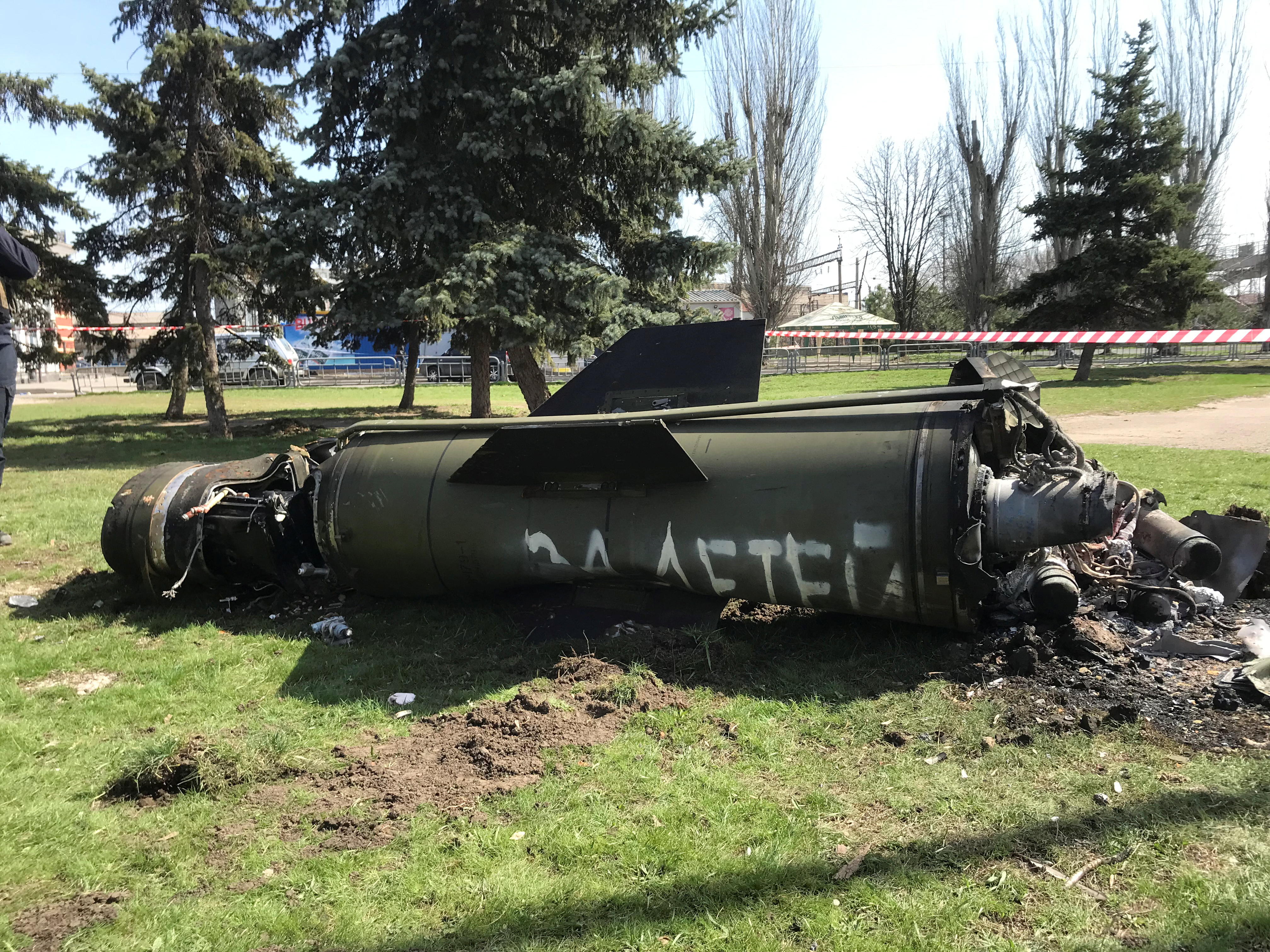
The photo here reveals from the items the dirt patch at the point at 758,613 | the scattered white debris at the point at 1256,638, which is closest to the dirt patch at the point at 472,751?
the dirt patch at the point at 758,613

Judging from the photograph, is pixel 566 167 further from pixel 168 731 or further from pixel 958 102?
pixel 958 102

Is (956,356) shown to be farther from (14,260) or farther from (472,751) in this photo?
(472,751)

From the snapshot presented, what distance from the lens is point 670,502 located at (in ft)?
14.1

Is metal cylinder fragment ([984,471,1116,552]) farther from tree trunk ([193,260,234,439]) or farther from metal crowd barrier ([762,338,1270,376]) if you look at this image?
metal crowd barrier ([762,338,1270,376])

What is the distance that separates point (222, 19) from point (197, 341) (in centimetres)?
531

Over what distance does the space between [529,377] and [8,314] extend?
7.08 meters

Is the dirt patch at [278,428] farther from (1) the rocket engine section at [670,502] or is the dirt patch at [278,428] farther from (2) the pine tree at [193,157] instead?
(1) the rocket engine section at [670,502]

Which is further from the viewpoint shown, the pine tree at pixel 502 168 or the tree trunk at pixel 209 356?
the tree trunk at pixel 209 356

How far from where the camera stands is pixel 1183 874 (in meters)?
2.47

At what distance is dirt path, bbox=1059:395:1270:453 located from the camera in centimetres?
1080

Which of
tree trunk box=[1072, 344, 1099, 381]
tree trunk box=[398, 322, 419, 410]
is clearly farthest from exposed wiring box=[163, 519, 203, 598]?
tree trunk box=[1072, 344, 1099, 381]

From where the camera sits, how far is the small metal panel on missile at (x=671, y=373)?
5.23 meters

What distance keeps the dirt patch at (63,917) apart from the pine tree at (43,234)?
43.4ft

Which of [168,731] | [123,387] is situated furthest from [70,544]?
[123,387]
